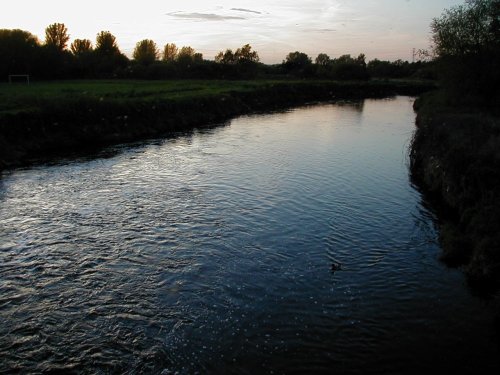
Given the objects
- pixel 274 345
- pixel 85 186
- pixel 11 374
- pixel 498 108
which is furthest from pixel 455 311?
pixel 498 108

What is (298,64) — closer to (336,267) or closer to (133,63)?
→ (133,63)

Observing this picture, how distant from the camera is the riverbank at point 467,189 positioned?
47.9 feet

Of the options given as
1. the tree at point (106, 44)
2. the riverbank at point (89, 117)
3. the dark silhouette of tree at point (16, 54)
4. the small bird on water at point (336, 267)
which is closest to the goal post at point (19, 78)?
the dark silhouette of tree at point (16, 54)

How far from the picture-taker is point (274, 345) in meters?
11.5

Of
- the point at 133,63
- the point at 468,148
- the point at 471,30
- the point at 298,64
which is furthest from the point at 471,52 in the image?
the point at 298,64

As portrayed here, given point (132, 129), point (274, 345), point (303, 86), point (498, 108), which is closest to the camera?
point (274, 345)

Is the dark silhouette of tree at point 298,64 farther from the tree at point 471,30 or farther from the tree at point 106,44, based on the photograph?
the tree at point 471,30

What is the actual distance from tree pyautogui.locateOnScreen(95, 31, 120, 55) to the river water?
102m

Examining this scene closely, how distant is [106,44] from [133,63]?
18335mm

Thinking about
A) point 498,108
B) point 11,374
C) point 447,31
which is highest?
point 447,31

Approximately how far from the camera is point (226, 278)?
14.9 metres

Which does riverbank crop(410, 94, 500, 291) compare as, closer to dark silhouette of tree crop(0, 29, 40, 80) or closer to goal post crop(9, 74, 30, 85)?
goal post crop(9, 74, 30, 85)

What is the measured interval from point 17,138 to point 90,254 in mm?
21742

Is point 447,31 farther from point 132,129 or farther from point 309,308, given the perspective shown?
point 309,308
